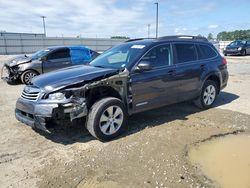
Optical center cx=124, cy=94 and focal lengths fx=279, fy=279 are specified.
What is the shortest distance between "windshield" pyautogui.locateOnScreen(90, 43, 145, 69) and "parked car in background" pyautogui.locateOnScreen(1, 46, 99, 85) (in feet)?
14.8

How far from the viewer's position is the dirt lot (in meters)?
3.67

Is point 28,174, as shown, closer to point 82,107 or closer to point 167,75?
point 82,107

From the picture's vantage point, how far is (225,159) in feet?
14.2

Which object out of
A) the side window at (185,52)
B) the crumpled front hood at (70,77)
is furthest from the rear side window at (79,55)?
the crumpled front hood at (70,77)

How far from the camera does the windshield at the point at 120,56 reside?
5.48 m

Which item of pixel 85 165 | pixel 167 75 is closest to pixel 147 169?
pixel 85 165

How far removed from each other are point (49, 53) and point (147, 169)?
863cm

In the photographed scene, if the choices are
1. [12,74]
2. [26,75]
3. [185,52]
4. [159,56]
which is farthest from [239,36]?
[159,56]

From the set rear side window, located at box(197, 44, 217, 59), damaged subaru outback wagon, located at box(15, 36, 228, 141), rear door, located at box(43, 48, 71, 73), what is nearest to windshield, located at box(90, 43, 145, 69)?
damaged subaru outback wagon, located at box(15, 36, 228, 141)

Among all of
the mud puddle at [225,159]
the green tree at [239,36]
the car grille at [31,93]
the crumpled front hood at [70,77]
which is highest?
the green tree at [239,36]

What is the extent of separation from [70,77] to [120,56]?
54.1 inches

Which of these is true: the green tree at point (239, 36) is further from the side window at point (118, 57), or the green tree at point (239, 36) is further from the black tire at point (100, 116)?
the black tire at point (100, 116)

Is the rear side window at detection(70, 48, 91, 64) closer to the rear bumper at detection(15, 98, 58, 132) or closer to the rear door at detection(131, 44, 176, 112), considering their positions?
the rear door at detection(131, 44, 176, 112)

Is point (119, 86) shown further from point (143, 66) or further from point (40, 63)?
point (40, 63)
